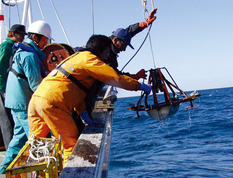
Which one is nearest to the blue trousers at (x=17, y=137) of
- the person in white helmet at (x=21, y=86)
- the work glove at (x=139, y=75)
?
the person in white helmet at (x=21, y=86)

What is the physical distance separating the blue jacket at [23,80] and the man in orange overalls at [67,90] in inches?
17.5

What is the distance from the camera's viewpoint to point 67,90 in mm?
2816

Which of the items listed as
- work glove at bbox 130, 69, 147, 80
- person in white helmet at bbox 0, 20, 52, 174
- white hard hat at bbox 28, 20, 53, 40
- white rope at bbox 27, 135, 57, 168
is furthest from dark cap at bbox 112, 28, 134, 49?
white rope at bbox 27, 135, 57, 168

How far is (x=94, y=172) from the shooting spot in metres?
2.06

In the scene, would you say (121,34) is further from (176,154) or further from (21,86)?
(176,154)

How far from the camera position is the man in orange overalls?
2744 mm

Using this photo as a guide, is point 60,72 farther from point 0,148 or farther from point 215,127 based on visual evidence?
point 215,127

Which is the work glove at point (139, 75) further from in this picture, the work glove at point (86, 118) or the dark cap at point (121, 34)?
the work glove at point (86, 118)

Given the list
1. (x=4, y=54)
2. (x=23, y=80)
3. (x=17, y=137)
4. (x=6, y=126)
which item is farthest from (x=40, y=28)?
(x=6, y=126)

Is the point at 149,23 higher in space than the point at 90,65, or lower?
higher

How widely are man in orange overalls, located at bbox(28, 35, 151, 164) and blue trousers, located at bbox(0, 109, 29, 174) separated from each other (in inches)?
16.7

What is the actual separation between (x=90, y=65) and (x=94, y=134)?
0.80 metres

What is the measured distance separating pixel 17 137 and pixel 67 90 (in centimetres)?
112

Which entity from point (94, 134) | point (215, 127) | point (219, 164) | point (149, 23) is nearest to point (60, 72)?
point (94, 134)
